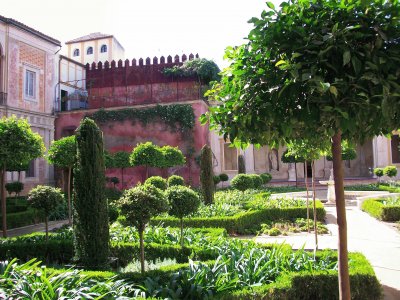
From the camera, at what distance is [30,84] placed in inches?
771

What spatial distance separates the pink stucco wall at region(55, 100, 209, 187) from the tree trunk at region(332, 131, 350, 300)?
1881cm

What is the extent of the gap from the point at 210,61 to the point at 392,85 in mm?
21813

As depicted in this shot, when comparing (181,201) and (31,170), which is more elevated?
(31,170)

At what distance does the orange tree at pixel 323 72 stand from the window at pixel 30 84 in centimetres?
1918

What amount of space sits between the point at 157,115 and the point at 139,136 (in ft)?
5.55

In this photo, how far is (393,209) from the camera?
433 inches

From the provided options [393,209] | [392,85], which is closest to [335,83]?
[392,85]

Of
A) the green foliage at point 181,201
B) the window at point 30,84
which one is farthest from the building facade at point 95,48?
the green foliage at point 181,201

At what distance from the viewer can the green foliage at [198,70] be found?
23094mm

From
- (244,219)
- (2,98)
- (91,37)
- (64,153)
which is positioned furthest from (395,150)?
(91,37)

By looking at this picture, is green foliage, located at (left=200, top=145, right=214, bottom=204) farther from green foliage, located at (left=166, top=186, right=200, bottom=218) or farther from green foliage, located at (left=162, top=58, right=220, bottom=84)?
green foliage, located at (left=162, top=58, right=220, bottom=84)

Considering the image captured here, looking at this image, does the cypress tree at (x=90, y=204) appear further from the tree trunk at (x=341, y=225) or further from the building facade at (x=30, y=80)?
the building facade at (x=30, y=80)

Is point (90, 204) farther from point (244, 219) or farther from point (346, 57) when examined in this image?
point (244, 219)

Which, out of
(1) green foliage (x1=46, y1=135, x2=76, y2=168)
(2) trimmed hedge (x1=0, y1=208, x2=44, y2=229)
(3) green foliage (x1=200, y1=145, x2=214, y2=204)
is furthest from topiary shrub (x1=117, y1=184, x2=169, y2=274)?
(2) trimmed hedge (x1=0, y1=208, x2=44, y2=229)
